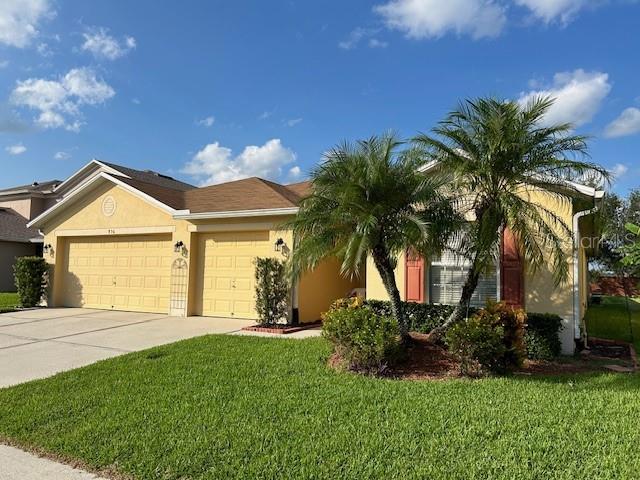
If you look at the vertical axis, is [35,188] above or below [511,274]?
above

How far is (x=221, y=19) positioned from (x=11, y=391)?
9.19 m

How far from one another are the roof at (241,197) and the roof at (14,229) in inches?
467

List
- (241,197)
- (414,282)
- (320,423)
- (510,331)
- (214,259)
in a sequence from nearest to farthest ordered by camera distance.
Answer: (320,423) → (510,331) → (414,282) → (214,259) → (241,197)

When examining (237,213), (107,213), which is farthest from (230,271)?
(107,213)

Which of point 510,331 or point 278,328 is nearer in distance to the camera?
point 510,331

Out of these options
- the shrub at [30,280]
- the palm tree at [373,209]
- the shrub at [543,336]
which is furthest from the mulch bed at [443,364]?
the shrub at [30,280]

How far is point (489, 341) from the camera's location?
280 inches

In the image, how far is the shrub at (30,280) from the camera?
669 inches

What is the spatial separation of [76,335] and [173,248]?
432cm

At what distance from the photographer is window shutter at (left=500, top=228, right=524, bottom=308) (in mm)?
10141

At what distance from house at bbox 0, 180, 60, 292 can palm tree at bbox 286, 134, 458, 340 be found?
18.3 metres

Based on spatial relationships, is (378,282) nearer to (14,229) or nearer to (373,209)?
(373,209)

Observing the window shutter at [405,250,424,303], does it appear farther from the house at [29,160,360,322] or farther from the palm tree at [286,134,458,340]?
the house at [29,160,360,322]

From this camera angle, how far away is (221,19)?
11.5 metres
